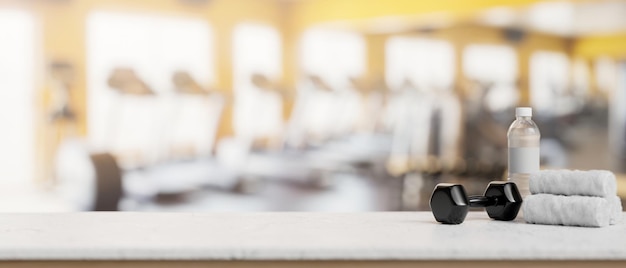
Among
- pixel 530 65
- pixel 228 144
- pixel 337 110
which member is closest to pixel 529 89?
pixel 530 65

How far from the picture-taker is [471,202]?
1405mm

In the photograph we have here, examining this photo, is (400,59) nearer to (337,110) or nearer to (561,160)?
(337,110)

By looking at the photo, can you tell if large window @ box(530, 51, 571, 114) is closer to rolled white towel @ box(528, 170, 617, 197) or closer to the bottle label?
the bottle label

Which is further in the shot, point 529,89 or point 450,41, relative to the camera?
point 450,41

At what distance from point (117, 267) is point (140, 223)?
0.87 ft

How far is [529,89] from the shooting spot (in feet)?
29.1

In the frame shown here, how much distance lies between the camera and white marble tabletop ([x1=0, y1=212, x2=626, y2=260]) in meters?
1.12

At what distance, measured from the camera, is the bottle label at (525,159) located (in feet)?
5.05

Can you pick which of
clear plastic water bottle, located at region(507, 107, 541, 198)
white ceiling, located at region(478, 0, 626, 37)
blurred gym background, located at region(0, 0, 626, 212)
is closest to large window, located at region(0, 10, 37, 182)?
blurred gym background, located at region(0, 0, 626, 212)

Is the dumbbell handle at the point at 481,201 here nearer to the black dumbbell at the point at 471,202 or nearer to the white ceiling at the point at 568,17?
the black dumbbell at the point at 471,202

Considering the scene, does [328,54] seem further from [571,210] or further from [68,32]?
[571,210]

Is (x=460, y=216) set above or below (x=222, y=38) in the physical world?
below

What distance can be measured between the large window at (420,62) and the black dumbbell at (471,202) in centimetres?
848

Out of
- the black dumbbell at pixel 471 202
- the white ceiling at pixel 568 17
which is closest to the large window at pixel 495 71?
the white ceiling at pixel 568 17
